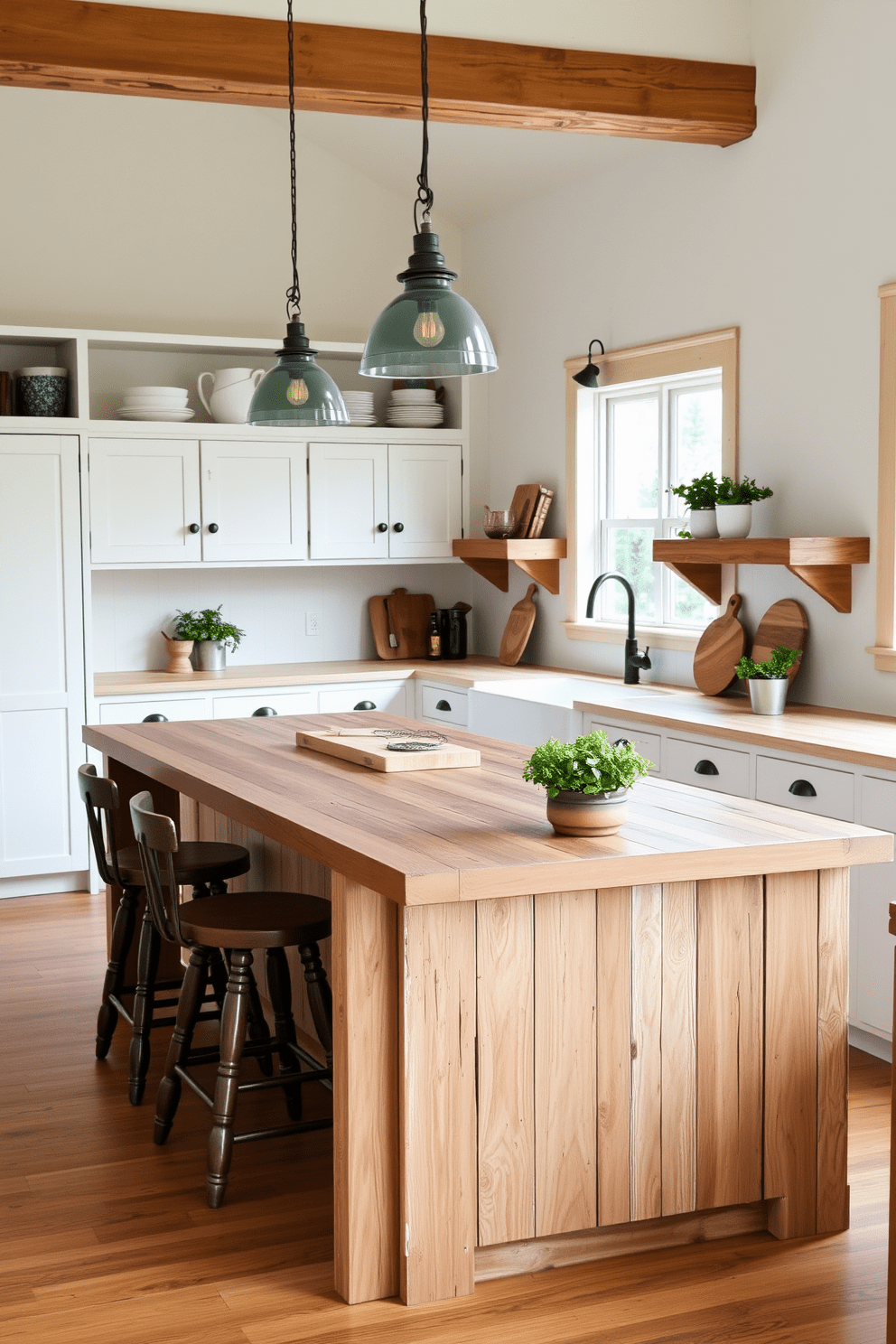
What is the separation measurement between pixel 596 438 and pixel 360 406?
1193mm

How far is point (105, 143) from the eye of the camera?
20.7 ft

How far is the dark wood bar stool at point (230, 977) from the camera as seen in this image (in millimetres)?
3098

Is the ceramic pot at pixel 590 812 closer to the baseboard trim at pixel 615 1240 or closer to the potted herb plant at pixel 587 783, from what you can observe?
the potted herb plant at pixel 587 783

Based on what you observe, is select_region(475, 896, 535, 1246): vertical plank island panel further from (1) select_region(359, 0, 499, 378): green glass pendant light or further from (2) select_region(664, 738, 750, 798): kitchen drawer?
(2) select_region(664, 738, 750, 798): kitchen drawer

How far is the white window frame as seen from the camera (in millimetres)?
5145

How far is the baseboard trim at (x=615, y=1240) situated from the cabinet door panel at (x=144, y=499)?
13.1ft

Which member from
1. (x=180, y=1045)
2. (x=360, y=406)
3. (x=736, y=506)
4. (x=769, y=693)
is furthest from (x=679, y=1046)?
(x=360, y=406)

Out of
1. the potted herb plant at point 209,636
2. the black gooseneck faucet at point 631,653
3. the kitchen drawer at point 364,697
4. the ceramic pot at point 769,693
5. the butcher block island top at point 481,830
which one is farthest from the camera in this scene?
the potted herb plant at point 209,636

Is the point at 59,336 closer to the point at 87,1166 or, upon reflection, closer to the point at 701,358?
the point at 701,358

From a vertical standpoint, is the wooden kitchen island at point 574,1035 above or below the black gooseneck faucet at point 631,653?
below

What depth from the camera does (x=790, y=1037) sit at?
285 cm

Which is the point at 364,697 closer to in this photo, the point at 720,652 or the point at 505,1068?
the point at 720,652

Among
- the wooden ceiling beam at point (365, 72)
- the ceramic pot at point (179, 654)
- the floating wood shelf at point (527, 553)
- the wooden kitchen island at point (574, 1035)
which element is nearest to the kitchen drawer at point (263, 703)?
the ceramic pot at point (179, 654)

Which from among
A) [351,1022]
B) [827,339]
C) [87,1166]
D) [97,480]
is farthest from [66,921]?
[827,339]
